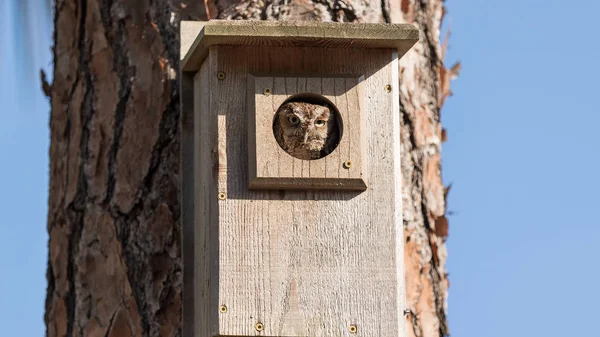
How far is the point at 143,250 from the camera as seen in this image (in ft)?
12.7

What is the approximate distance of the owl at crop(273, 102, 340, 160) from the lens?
3500mm

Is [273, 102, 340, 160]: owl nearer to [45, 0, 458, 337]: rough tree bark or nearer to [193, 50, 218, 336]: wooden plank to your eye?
[193, 50, 218, 336]: wooden plank

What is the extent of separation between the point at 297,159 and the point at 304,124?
0.08 metres

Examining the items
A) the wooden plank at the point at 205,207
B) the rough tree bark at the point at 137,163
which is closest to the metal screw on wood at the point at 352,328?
the wooden plank at the point at 205,207

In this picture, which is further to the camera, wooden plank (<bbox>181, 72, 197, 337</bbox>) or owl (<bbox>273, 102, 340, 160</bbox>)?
wooden plank (<bbox>181, 72, 197, 337</bbox>)

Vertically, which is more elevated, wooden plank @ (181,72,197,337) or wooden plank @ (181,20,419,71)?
wooden plank @ (181,20,419,71)

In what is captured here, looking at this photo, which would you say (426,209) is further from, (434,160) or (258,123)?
(258,123)

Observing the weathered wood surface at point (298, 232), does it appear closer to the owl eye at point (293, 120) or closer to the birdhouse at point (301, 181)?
the birdhouse at point (301, 181)

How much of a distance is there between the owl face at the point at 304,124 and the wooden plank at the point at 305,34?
15 centimetres

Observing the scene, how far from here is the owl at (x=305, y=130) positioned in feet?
11.5

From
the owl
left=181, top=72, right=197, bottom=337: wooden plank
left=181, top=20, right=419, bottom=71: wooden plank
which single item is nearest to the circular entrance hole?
the owl

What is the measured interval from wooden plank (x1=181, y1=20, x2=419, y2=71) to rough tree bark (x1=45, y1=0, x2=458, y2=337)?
16.3 inches

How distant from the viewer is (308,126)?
11.5 feet

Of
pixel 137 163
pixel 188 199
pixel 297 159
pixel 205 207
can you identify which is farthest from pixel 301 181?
pixel 137 163
